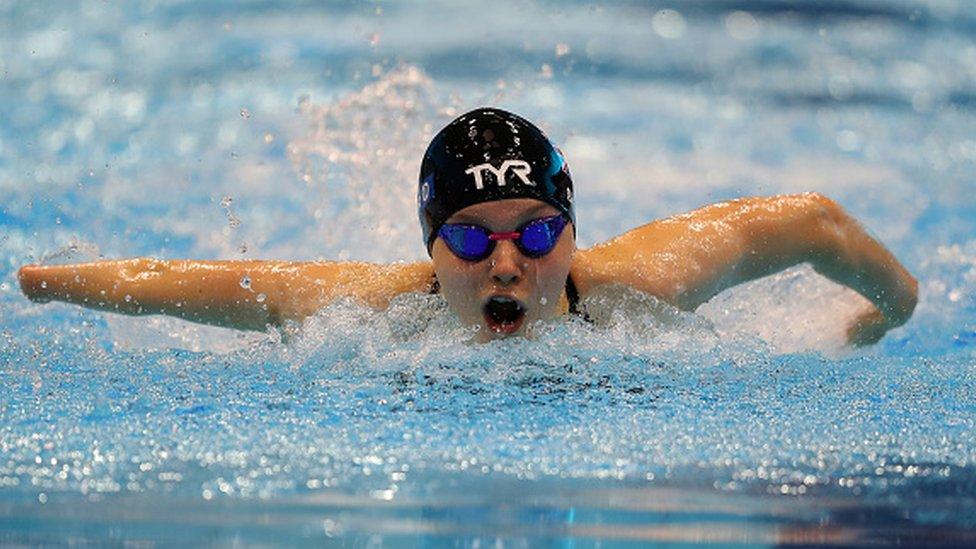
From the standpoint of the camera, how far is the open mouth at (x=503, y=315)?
9.87 feet

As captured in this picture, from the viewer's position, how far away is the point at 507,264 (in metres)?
2.95

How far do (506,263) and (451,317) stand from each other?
260mm

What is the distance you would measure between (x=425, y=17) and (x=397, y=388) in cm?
553

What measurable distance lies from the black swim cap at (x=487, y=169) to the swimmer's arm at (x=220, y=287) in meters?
0.20

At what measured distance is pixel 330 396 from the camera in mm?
2746

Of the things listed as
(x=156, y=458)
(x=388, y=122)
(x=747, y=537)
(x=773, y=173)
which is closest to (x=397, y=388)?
(x=156, y=458)

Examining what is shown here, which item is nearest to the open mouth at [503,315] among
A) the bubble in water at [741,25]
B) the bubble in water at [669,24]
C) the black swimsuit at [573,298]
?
the black swimsuit at [573,298]

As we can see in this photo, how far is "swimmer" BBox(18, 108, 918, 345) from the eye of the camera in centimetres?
301

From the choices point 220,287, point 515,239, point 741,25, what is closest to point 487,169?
point 515,239

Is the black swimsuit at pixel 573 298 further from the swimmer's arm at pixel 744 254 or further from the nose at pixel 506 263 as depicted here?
the nose at pixel 506 263

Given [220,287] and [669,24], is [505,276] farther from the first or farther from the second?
[669,24]

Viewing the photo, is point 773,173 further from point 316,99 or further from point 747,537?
point 747,537

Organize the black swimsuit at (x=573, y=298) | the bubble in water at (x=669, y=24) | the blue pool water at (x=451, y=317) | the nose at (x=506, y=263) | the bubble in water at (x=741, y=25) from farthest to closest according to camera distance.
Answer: the bubble in water at (x=741, y=25), the bubble in water at (x=669, y=24), the black swimsuit at (x=573, y=298), the nose at (x=506, y=263), the blue pool water at (x=451, y=317)

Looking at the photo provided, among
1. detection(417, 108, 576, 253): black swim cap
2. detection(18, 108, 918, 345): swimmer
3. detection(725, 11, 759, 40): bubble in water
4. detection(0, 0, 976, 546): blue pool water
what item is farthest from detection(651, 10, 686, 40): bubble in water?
detection(417, 108, 576, 253): black swim cap
